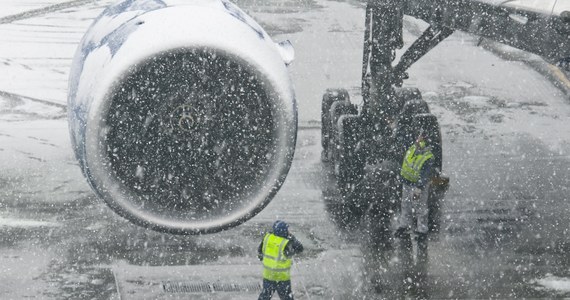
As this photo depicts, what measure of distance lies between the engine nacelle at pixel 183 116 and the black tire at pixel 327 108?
8.04 m

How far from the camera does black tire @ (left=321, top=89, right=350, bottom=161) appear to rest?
16.3 metres

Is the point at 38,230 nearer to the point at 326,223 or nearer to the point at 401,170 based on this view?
the point at 326,223

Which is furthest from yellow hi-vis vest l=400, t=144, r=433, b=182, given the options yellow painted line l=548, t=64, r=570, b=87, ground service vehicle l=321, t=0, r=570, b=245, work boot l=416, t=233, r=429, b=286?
yellow painted line l=548, t=64, r=570, b=87

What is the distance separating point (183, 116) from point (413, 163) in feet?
20.3

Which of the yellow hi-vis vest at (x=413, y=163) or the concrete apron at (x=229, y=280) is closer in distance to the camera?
the concrete apron at (x=229, y=280)

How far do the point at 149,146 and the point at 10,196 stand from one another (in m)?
7.45

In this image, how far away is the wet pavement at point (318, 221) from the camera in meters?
11.9

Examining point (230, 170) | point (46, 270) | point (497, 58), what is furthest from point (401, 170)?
point (497, 58)

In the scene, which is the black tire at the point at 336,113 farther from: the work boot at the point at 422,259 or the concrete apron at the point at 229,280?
the concrete apron at the point at 229,280

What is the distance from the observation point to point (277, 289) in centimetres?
1094

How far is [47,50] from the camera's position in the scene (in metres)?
25.1

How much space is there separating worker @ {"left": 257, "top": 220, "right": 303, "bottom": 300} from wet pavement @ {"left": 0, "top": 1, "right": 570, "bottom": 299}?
2.10 ft

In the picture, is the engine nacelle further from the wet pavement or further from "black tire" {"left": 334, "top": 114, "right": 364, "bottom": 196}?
"black tire" {"left": 334, "top": 114, "right": 364, "bottom": 196}

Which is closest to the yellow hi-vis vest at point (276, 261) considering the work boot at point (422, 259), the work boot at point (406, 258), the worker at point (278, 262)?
the worker at point (278, 262)
